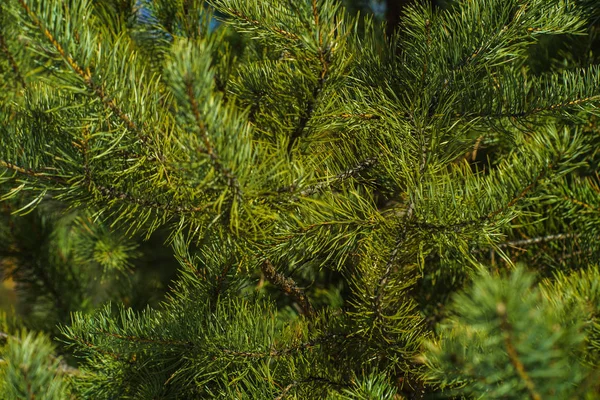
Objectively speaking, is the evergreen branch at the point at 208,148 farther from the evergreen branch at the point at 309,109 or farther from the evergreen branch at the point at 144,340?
the evergreen branch at the point at 144,340

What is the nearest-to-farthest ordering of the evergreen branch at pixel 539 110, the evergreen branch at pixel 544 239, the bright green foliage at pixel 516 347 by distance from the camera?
1. the bright green foliage at pixel 516 347
2. the evergreen branch at pixel 539 110
3. the evergreen branch at pixel 544 239

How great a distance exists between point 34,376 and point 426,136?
0.37 m

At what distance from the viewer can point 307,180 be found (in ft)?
1.49

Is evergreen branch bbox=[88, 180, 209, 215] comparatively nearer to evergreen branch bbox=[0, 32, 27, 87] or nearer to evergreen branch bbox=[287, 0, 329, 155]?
evergreen branch bbox=[287, 0, 329, 155]

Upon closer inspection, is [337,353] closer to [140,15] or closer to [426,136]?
[426,136]

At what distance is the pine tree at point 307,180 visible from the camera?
0.38m

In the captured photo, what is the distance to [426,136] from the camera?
0.51m

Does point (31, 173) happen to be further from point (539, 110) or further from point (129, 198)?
point (539, 110)

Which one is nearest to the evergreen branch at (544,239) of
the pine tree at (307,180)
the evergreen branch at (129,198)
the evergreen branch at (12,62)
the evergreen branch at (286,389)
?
the pine tree at (307,180)

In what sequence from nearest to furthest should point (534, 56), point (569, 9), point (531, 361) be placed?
point (531, 361) < point (569, 9) < point (534, 56)

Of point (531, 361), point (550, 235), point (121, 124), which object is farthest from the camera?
point (550, 235)

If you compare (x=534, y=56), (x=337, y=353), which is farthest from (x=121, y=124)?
(x=534, y=56)

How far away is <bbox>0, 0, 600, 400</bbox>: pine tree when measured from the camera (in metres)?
0.38

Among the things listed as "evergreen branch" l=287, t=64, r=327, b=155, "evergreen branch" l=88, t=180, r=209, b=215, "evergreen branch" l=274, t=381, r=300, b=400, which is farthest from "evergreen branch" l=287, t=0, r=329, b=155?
"evergreen branch" l=274, t=381, r=300, b=400
